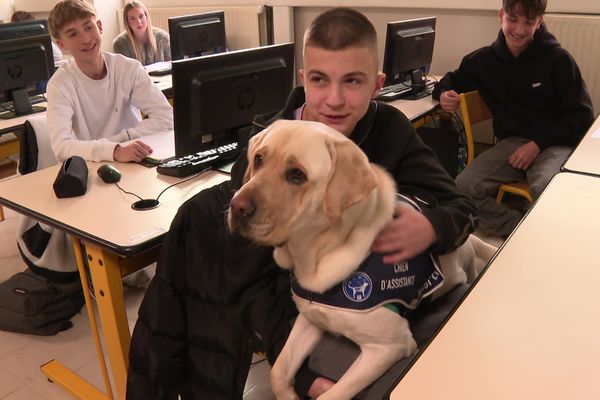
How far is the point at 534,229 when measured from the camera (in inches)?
53.7

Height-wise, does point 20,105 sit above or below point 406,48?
below

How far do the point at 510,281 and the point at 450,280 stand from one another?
190 millimetres

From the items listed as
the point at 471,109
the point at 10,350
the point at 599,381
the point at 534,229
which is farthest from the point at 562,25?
the point at 10,350

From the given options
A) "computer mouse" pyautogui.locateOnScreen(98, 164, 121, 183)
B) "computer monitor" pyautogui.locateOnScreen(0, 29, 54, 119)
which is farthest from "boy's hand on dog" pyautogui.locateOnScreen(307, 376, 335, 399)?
"computer monitor" pyautogui.locateOnScreen(0, 29, 54, 119)

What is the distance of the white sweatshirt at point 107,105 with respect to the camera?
2.32 metres

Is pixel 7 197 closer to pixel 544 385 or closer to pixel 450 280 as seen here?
pixel 450 280

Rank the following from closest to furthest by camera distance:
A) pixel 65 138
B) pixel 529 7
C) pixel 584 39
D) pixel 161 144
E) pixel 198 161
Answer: pixel 198 161 < pixel 65 138 < pixel 161 144 < pixel 529 7 < pixel 584 39

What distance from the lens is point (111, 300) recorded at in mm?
1602

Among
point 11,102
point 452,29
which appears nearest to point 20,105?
point 11,102

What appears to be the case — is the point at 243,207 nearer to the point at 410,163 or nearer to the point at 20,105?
the point at 410,163

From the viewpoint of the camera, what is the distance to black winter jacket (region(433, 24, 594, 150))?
113 inches

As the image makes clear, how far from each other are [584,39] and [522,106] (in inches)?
41.1

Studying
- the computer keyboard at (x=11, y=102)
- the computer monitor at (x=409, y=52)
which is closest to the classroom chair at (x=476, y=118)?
the computer monitor at (x=409, y=52)

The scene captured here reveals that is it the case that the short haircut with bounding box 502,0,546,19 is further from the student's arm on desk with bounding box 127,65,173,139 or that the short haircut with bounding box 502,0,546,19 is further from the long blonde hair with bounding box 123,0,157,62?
the long blonde hair with bounding box 123,0,157,62
